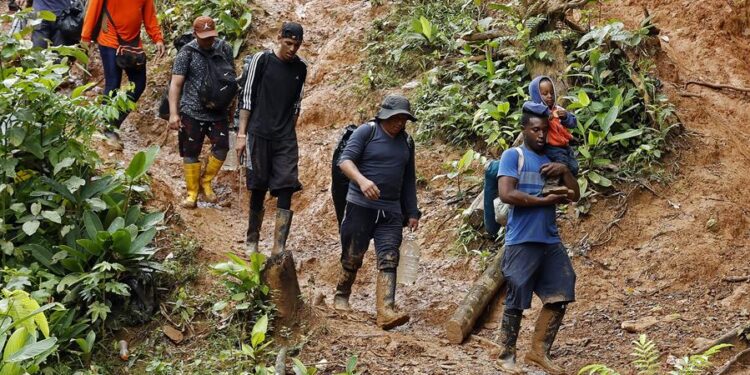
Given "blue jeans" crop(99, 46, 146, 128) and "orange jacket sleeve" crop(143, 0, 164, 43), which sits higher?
"orange jacket sleeve" crop(143, 0, 164, 43)

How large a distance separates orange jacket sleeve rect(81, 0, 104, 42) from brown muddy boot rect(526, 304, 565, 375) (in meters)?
6.08

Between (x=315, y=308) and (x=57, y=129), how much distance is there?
2.59 meters

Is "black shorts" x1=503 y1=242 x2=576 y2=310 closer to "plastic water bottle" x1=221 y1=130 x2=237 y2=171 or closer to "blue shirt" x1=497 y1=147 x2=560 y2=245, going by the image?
"blue shirt" x1=497 y1=147 x2=560 y2=245

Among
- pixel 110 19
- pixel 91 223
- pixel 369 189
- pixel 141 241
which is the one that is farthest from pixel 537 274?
pixel 110 19

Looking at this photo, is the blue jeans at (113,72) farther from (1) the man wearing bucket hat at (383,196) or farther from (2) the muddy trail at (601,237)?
(1) the man wearing bucket hat at (383,196)

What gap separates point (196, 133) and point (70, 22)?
3.15 meters

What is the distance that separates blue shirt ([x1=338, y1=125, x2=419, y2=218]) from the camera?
746 centimetres

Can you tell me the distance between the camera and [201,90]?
30.6 ft

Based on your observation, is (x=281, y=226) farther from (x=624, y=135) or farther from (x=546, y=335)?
(x=624, y=135)

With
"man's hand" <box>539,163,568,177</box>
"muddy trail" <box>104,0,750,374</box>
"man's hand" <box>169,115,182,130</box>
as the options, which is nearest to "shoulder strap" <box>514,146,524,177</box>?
"man's hand" <box>539,163,568,177</box>

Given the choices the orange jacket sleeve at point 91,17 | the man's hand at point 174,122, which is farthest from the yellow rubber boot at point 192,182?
the orange jacket sleeve at point 91,17

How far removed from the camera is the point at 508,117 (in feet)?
31.8

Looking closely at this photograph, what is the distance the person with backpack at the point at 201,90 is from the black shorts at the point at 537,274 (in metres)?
3.96

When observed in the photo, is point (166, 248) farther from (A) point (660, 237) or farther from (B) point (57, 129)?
(A) point (660, 237)
